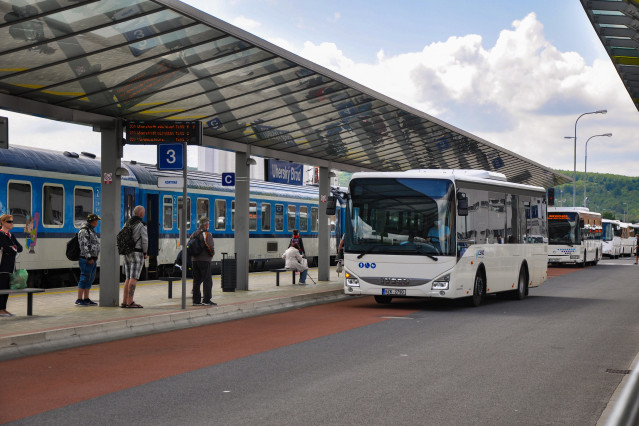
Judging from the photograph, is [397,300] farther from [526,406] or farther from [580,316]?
[526,406]

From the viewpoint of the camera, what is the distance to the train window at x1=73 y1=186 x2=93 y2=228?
961 inches

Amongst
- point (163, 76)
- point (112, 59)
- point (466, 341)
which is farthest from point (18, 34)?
point (466, 341)

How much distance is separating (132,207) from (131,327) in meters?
13.4

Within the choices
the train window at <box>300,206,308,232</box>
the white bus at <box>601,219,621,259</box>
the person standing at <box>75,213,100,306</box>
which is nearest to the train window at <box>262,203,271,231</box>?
the train window at <box>300,206,308,232</box>

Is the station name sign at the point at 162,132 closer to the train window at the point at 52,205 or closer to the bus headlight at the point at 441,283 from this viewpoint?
the bus headlight at the point at 441,283

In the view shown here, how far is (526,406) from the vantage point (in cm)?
847

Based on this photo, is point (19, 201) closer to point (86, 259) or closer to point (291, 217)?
point (86, 259)

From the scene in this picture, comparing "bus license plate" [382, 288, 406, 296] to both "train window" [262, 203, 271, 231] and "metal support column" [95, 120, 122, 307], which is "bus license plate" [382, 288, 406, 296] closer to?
"metal support column" [95, 120, 122, 307]

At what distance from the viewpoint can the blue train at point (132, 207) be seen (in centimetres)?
2236

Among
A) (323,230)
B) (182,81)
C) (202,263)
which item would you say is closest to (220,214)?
(323,230)

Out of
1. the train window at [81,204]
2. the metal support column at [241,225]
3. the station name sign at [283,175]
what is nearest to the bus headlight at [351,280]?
the metal support column at [241,225]

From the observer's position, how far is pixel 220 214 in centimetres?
3306

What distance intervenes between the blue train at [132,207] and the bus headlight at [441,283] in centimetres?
641

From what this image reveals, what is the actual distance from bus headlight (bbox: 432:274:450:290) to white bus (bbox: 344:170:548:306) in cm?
2
